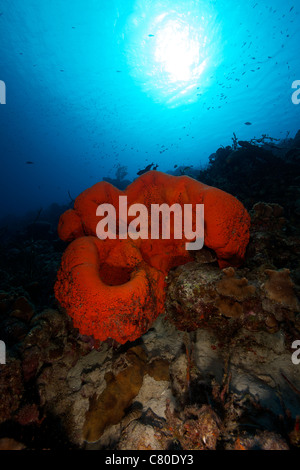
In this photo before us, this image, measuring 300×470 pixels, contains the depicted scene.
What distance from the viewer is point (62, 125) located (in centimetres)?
6044

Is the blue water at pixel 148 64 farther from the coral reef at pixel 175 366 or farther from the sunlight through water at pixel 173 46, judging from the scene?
the coral reef at pixel 175 366

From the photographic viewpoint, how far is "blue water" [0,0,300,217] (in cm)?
2191

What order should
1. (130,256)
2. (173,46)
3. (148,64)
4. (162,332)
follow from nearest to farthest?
(130,256), (162,332), (173,46), (148,64)

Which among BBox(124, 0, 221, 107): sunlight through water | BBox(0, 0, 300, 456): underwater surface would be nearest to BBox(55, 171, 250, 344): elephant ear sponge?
BBox(0, 0, 300, 456): underwater surface

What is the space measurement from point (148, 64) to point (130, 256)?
3756 centimetres

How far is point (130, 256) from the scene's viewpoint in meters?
3.12

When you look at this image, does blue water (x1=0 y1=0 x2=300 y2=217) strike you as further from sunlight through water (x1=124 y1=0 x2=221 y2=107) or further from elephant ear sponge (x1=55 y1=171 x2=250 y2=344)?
elephant ear sponge (x1=55 y1=171 x2=250 y2=344)

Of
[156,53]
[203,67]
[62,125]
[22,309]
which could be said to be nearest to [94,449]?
[22,309]

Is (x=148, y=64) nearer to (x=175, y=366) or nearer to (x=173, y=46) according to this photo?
(x=173, y=46)

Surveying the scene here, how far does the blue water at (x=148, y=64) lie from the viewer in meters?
21.9

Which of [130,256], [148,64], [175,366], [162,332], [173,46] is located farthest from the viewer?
[148,64]

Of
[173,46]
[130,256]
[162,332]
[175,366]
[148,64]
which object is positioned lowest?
[175,366]

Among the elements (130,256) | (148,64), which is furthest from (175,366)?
(148,64)

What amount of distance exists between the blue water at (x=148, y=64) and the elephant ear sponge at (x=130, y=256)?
Answer: 23557mm
